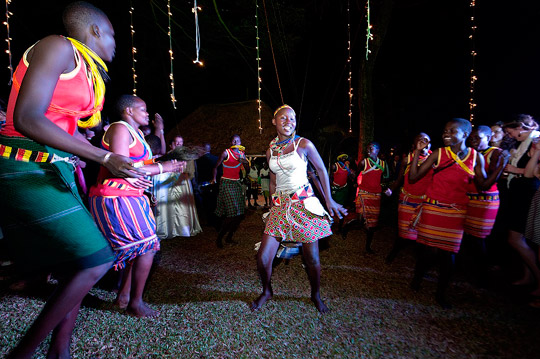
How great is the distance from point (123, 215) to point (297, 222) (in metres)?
1.61

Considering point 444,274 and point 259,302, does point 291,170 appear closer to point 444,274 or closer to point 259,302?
point 259,302

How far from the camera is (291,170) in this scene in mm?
2656

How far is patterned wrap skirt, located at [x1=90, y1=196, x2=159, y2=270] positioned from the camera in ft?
7.22

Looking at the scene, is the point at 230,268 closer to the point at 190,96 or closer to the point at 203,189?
the point at 203,189

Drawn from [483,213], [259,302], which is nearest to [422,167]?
[483,213]

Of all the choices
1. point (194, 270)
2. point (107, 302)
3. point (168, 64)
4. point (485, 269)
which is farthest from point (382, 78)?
point (107, 302)

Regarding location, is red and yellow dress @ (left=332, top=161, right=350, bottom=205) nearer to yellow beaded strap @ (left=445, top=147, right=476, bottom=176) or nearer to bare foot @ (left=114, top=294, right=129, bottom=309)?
yellow beaded strap @ (left=445, top=147, right=476, bottom=176)

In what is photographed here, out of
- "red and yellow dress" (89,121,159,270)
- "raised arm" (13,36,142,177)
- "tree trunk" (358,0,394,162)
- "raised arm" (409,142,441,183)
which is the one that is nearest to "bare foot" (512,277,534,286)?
"raised arm" (409,142,441,183)

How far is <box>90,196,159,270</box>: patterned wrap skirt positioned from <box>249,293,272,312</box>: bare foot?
3.96 ft

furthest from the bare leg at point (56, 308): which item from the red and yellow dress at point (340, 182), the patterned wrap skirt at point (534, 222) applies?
the red and yellow dress at point (340, 182)

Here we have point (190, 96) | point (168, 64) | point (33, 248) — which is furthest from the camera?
point (190, 96)

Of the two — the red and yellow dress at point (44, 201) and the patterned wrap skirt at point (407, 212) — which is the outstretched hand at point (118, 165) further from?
the patterned wrap skirt at point (407, 212)

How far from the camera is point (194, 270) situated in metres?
3.75

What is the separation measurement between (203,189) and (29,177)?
20.4 ft
